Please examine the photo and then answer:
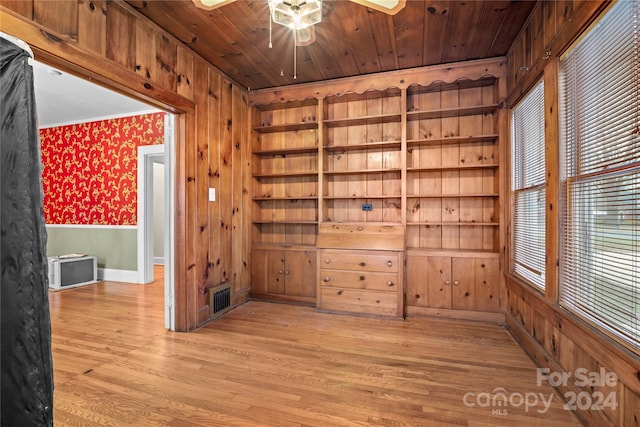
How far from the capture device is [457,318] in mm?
3033

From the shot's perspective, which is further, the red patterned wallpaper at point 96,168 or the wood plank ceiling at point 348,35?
the red patterned wallpaper at point 96,168

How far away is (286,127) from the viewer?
12.3ft

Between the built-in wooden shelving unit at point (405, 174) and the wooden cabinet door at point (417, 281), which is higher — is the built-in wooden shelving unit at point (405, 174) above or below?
above

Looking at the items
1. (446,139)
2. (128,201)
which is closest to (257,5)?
(446,139)

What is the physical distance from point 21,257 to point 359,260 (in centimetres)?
260

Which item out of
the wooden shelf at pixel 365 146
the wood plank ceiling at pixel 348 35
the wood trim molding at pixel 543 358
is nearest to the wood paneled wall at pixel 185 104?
the wood plank ceiling at pixel 348 35

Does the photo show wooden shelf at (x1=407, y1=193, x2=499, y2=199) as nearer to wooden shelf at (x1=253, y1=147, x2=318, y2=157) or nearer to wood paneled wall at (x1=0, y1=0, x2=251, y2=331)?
wooden shelf at (x1=253, y1=147, x2=318, y2=157)

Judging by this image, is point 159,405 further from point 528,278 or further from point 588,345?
point 528,278

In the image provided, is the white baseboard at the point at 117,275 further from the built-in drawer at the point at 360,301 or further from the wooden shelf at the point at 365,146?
the wooden shelf at the point at 365,146

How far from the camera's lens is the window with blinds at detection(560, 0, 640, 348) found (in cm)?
130

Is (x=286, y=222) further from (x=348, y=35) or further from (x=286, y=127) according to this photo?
(x=348, y=35)

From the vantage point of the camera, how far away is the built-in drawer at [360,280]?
3064 millimetres

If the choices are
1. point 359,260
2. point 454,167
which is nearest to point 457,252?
point 454,167

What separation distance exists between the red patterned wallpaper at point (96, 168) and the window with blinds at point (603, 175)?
4651 millimetres
